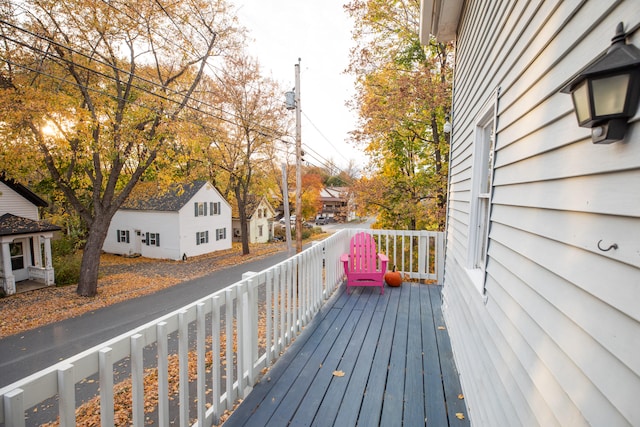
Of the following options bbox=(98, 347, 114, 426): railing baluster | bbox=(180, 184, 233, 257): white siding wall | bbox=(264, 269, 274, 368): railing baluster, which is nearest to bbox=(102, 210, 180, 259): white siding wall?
bbox=(180, 184, 233, 257): white siding wall

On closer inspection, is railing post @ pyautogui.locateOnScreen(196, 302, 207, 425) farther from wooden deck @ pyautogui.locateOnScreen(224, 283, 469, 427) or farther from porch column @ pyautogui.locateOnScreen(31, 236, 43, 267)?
porch column @ pyautogui.locateOnScreen(31, 236, 43, 267)

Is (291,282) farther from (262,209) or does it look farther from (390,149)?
(262,209)

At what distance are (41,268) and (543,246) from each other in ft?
56.7

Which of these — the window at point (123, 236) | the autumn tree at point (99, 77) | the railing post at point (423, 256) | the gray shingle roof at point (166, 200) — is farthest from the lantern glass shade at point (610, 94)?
the window at point (123, 236)

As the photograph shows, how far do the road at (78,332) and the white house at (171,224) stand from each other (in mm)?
7442

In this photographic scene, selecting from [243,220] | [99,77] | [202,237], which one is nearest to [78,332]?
[99,77]

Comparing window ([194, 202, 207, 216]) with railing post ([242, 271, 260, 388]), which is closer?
railing post ([242, 271, 260, 388])

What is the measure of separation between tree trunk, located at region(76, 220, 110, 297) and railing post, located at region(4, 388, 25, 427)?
11.9 m

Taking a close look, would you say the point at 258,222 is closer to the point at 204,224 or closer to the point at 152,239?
the point at 204,224

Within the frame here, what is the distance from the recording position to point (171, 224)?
19.4m

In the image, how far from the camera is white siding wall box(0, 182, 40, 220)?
41.4ft

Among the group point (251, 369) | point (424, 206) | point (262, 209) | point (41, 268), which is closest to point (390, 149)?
point (424, 206)

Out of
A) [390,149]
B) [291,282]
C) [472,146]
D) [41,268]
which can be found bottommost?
[41,268]

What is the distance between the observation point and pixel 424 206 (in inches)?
371
